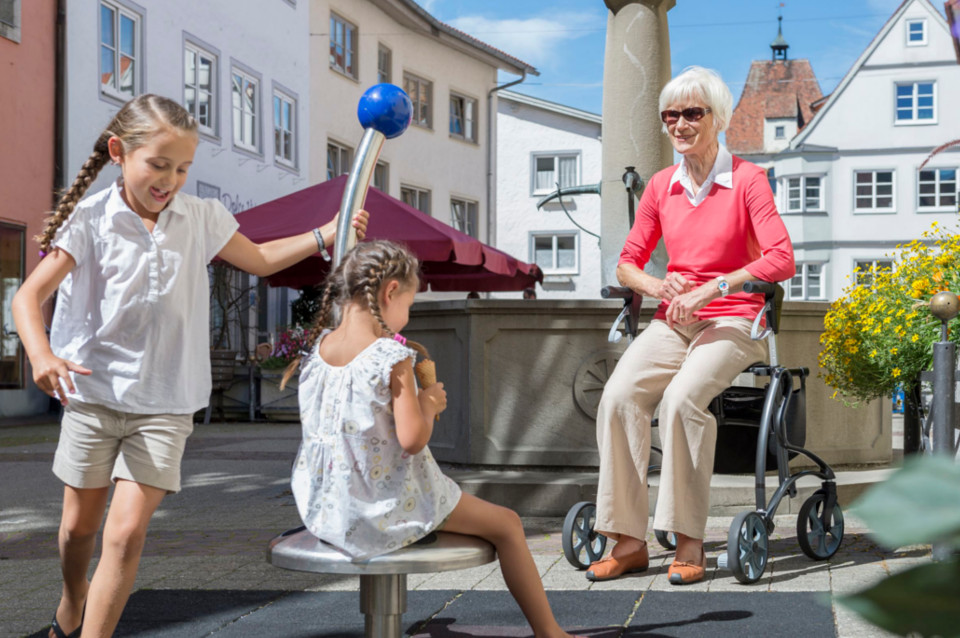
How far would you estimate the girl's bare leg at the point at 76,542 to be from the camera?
3.10 meters

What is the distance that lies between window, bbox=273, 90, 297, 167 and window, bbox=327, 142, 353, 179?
1645 mm

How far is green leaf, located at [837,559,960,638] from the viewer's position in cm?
29

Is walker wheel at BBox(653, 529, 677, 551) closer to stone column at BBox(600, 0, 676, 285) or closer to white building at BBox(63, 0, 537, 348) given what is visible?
stone column at BBox(600, 0, 676, 285)

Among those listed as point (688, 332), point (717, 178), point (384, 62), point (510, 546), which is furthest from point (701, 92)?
point (384, 62)

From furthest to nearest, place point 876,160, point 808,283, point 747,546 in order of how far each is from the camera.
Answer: point 808,283 < point 876,160 < point 747,546

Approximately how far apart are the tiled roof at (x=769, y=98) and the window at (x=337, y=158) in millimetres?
32036

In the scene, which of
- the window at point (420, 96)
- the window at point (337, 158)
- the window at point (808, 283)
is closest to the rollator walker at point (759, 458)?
the window at point (337, 158)

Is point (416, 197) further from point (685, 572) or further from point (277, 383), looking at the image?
point (685, 572)

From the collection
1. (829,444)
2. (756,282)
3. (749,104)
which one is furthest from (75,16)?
(749,104)

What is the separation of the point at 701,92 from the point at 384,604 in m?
2.41

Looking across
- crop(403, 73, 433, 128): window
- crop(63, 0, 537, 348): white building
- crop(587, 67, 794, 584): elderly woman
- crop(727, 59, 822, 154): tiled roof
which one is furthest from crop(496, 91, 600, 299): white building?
crop(587, 67, 794, 584): elderly woman

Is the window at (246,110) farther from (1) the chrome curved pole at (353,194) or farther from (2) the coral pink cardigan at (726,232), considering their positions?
(1) the chrome curved pole at (353,194)

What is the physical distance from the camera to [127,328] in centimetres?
308

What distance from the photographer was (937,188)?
45.9 metres
